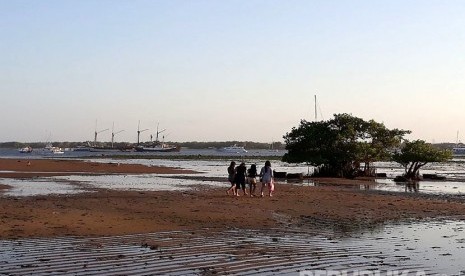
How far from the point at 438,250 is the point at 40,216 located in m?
12.2

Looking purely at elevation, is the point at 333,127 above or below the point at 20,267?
above

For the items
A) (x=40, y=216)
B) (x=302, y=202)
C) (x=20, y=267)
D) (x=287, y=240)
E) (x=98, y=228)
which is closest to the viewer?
(x=20, y=267)

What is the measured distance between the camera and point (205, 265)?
12.5 metres

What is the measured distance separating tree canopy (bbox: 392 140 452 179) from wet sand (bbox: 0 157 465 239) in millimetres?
19741

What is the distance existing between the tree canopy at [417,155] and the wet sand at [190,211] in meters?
19.7

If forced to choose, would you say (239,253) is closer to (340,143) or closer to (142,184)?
(142,184)

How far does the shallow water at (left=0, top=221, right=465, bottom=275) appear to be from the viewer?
39.7ft

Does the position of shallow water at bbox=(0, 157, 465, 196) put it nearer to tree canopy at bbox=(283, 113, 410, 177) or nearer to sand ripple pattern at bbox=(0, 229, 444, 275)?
tree canopy at bbox=(283, 113, 410, 177)

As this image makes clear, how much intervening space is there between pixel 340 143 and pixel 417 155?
626cm

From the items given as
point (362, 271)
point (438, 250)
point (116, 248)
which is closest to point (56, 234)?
point (116, 248)

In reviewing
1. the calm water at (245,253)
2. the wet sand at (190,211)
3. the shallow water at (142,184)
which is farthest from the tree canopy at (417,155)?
the calm water at (245,253)

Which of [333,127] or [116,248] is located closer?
[116,248]

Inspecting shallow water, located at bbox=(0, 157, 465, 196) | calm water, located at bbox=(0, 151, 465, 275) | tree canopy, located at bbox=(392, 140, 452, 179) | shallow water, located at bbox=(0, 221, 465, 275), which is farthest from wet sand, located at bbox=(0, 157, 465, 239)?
tree canopy, located at bbox=(392, 140, 452, 179)

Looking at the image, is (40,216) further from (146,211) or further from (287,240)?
(287,240)
